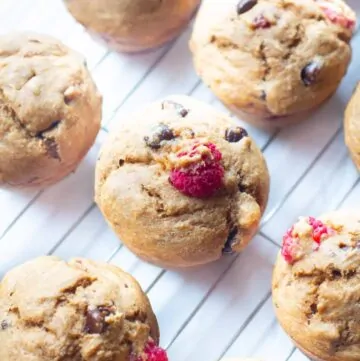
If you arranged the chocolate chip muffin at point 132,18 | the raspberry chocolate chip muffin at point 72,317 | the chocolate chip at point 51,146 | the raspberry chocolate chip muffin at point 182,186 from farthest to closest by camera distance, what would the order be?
the chocolate chip muffin at point 132,18, the chocolate chip at point 51,146, the raspberry chocolate chip muffin at point 182,186, the raspberry chocolate chip muffin at point 72,317

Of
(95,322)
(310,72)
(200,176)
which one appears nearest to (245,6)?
(310,72)

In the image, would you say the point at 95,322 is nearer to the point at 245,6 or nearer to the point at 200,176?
the point at 200,176

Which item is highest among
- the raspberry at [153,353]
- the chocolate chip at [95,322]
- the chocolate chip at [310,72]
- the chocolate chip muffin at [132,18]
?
the chocolate chip muffin at [132,18]

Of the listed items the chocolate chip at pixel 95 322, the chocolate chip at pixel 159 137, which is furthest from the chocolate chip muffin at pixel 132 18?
the chocolate chip at pixel 95 322

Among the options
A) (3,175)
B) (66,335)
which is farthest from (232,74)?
(66,335)

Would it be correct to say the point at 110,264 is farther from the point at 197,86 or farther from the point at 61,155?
the point at 197,86

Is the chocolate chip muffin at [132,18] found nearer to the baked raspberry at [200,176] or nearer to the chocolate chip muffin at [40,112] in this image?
the chocolate chip muffin at [40,112]
